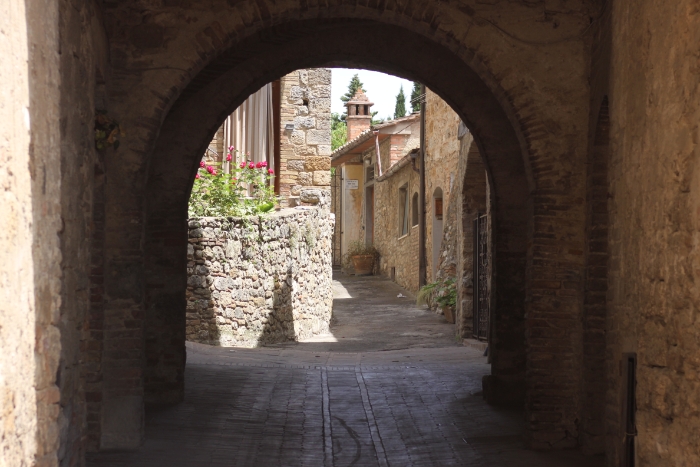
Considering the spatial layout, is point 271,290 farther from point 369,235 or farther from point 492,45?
point 369,235

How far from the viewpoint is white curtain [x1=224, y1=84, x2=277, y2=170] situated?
15.3 meters

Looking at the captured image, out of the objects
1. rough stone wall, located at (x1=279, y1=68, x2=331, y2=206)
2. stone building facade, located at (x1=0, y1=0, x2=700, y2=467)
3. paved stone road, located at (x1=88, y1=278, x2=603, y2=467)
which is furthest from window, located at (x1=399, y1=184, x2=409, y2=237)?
stone building facade, located at (x1=0, y1=0, x2=700, y2=467)

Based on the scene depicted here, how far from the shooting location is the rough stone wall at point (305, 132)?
16.8 m

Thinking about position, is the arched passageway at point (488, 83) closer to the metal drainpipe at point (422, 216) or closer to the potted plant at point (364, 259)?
the metal drainpipe at point (422, 216)

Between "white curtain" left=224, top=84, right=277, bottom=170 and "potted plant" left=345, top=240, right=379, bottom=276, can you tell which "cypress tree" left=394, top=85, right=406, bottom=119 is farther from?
"white curtain" left=224, top=84, right=277, bottom=170

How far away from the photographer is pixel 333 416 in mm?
7957

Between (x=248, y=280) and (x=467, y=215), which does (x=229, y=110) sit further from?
(x=467, y=215)

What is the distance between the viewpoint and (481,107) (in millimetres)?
8766

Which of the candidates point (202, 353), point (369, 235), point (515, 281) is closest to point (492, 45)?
point (515, 281)

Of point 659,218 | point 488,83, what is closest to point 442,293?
point 488,83

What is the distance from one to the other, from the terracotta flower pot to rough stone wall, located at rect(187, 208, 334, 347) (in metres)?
15.3

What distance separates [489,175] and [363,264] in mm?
21742

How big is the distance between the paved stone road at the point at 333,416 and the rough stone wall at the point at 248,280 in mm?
519

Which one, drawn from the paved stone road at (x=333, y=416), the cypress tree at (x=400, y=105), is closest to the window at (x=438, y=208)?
the paved stone road at (x=333, y=416)
